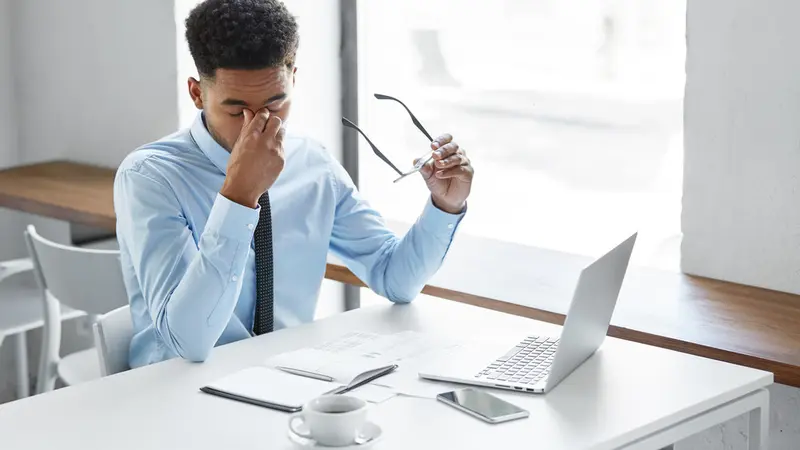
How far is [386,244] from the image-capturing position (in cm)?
216

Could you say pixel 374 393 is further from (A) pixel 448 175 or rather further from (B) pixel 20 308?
(B) pixel 20 308

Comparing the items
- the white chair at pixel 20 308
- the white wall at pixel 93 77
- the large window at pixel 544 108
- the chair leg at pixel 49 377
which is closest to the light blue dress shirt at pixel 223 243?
the large window at pixel 544 108

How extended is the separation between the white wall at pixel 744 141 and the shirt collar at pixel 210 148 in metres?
1.03

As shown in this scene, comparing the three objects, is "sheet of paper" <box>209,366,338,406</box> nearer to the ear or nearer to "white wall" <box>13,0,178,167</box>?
the ear

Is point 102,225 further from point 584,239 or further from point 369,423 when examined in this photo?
point 369,423

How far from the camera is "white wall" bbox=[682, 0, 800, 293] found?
7.47 feet

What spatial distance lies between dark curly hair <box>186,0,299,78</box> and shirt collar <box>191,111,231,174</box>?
104 millimetres

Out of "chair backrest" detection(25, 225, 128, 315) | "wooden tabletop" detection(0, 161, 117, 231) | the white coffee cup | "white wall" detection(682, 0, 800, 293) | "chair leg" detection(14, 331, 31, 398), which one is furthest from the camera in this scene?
"chair leg" detection(14, 331, 31, 398)

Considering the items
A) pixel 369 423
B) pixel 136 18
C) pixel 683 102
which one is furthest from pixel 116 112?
pixel 369 423

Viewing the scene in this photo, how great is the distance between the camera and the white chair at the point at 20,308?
2.94 metres

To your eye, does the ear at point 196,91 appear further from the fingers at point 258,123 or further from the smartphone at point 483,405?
the smartphone at point 483,405

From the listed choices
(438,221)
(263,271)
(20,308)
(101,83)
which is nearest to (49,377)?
(20,308)

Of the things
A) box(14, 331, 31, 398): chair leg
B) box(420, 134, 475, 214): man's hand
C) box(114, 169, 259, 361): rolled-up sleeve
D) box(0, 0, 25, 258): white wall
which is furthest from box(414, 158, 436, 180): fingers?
box(0, 0, 25, 258): white wall

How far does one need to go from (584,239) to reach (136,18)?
143cm
